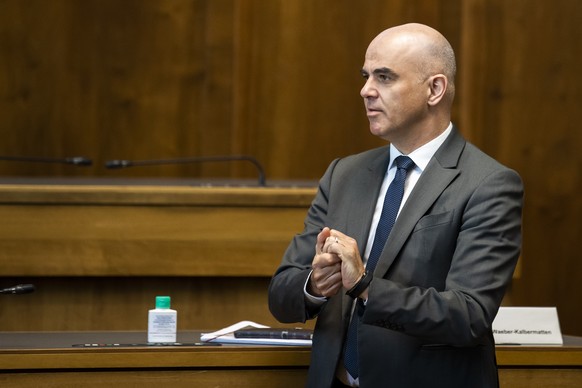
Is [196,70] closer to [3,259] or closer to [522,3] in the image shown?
[522,3]

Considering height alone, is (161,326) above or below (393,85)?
below

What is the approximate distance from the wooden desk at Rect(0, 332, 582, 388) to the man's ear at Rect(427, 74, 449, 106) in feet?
2.57

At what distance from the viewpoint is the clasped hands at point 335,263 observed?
2768 mm

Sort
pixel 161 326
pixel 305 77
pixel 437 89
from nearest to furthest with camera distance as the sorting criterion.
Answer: pixel 437 89 → pixel 161 326 → pixel 305 77

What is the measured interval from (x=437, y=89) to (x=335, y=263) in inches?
23.7

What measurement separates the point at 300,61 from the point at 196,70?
0.69 meters

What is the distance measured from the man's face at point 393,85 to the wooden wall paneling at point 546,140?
3670 millimetres

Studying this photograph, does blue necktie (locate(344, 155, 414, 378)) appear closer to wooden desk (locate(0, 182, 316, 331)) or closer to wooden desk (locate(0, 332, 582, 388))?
wooden desk (locate(0, 332, 582, 388))

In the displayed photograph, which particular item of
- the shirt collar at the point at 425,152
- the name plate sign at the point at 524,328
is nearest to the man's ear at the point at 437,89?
the shirt collar at the point at 425,152

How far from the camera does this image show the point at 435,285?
2.90m

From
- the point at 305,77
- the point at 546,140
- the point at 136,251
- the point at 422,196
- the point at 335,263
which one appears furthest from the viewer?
the point at 305,77

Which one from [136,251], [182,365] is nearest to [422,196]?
[182,365]

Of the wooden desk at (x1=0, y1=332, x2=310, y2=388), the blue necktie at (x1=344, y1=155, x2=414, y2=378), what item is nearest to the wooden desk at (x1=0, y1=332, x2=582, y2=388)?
Result: the wooden desk at (x1=0, y1=332, x2=310, y2=388)

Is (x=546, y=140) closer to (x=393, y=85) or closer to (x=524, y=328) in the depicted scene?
(x=524, y=328)
